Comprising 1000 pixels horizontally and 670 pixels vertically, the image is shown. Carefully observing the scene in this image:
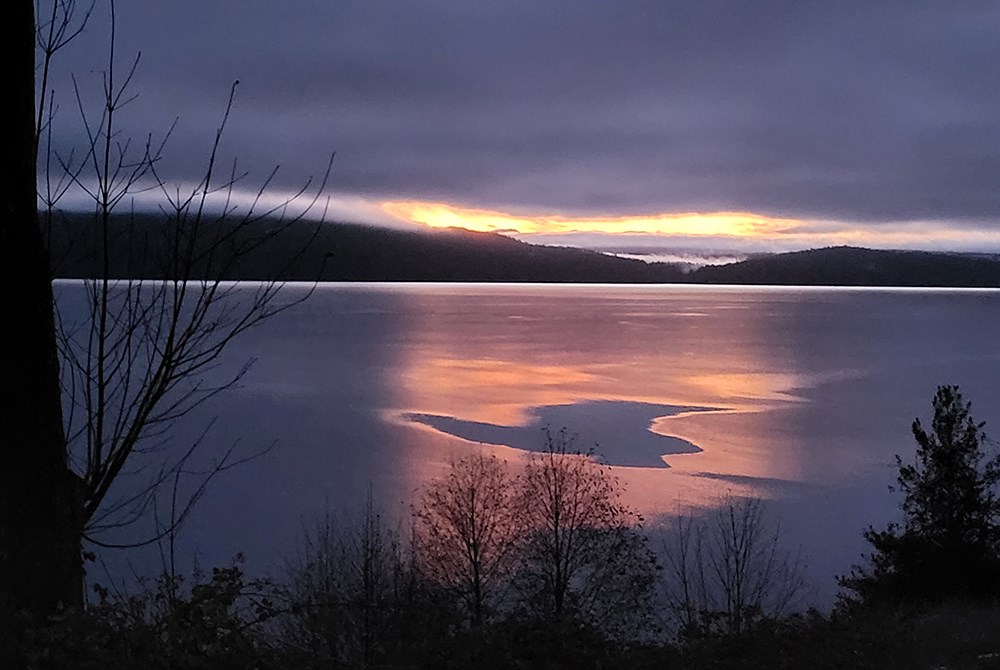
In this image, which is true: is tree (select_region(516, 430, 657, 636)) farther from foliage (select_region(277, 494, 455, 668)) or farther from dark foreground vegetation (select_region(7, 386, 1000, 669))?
foliage (select_region(277, 494, 455, 668))

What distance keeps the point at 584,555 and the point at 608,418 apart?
64.5 ft

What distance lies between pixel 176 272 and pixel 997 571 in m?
18.7

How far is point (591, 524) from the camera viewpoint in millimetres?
22906

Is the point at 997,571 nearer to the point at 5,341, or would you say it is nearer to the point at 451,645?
the point at 451,645

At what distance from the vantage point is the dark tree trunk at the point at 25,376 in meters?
3.52

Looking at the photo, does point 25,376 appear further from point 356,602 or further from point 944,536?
point 944,536

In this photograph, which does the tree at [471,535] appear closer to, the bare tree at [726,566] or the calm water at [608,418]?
the calm water at [608,418]

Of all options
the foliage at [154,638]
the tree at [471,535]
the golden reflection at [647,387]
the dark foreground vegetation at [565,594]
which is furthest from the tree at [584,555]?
the foliage at [154,638]

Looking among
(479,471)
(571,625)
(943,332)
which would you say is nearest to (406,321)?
(943,332)

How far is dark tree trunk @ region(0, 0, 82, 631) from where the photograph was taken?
352cm

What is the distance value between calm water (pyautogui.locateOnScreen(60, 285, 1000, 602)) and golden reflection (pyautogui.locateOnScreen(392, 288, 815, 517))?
0.17m

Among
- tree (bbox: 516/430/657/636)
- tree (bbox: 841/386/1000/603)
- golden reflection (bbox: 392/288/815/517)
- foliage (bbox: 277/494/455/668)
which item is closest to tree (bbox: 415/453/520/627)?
tree (bbox: 516/430/657/636)

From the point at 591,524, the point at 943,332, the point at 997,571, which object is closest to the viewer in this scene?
the point at 997,571

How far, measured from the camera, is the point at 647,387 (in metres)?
53.9
